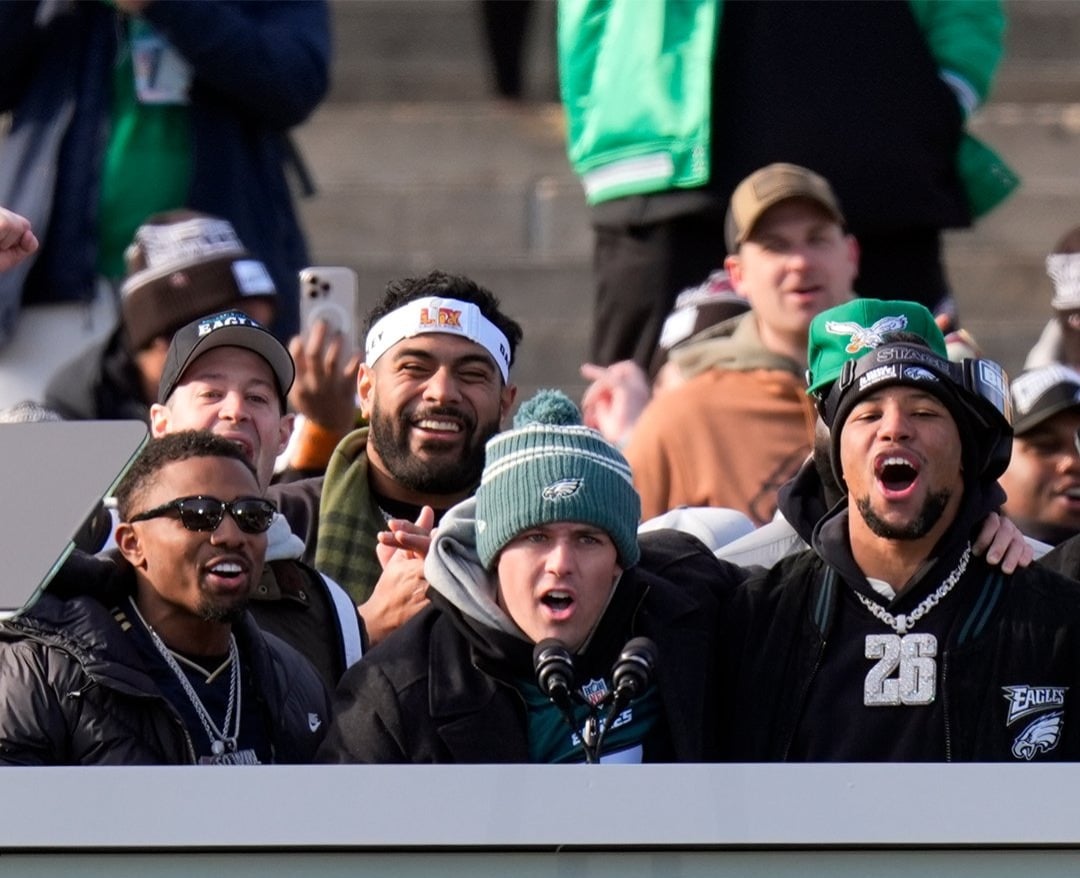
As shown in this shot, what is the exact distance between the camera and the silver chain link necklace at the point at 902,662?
4.30 meters

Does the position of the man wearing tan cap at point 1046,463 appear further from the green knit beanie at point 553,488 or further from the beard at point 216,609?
the beard at point 216,609

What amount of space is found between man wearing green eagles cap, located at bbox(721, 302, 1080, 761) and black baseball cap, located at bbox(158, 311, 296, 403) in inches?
48.6

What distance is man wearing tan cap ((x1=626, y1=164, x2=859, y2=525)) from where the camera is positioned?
582 centimetres

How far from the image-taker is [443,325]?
A: 546 centimetres

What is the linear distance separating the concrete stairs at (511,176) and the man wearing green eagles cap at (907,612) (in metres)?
3.93

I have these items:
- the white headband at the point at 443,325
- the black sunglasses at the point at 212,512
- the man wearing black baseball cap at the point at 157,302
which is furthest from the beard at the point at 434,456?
the man wearing black baseball cap at the point at 157,302

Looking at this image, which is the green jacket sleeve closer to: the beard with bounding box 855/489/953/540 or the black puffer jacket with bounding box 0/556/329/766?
the beard with bounding box 855/489/953/540

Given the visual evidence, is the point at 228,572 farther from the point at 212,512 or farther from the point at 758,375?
the point at 758,375

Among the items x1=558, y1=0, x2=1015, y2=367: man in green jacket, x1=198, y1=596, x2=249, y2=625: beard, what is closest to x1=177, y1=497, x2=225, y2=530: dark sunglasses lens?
x1=198, y1=596, x2=249, y2=625: beard

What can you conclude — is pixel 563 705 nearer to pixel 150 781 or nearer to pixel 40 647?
pixel 150 781

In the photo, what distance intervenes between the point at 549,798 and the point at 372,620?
1.55 meters

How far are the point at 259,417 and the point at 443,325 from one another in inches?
17.3

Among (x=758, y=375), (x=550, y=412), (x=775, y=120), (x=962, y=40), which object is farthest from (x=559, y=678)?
(x=962, y=40)

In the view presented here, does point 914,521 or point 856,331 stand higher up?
point 856,331
